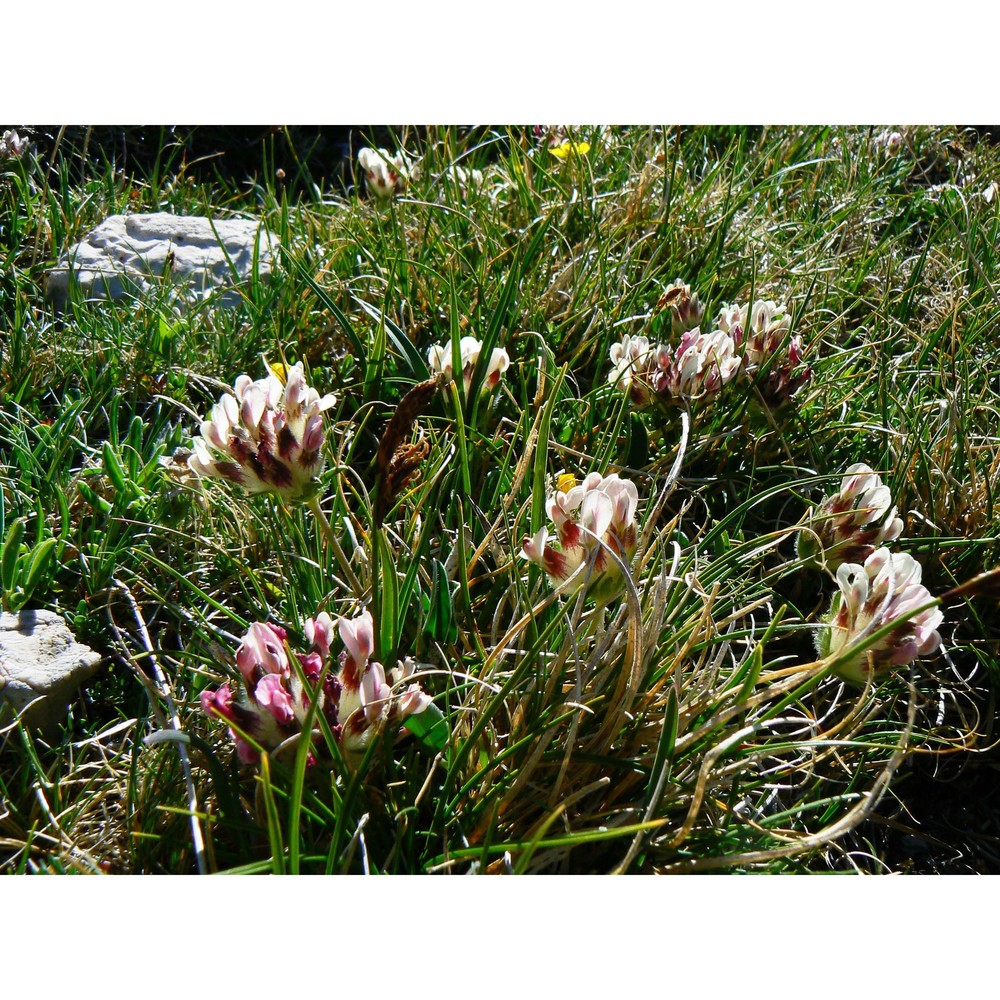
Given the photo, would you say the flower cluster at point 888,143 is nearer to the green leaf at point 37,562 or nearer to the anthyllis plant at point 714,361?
the anthyllis plant at point 714,361

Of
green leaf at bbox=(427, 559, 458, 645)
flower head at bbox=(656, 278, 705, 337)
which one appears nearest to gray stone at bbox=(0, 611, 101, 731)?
green leaf at bbox=(427, 559, 458, 645)

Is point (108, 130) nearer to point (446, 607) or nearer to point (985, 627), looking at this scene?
point (446, 607)

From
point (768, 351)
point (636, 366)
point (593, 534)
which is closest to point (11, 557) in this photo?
point (593, 534)

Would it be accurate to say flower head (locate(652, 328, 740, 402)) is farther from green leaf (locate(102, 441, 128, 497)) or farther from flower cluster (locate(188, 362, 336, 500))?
green leaf (locate(102, 441, 128, 497))

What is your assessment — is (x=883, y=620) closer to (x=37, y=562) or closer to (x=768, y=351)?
(x=768, y=351)

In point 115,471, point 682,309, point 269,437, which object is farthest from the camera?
point 682,309

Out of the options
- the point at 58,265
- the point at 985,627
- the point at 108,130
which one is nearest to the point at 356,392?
the point at 58,265

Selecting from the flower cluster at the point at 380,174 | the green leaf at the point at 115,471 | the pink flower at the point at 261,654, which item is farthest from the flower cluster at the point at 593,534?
the flower cluster at the point at 380,174
